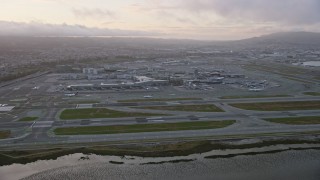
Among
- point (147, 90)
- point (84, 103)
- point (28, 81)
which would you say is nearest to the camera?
point (84, 103)

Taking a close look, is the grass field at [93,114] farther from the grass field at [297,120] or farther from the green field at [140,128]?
the grass field at [297,120]

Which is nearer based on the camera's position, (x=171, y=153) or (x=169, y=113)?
(x=171, y=153)

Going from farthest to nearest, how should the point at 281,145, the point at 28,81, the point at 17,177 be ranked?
the point at 28,81 < the point at 281,145 < the point at 17,177

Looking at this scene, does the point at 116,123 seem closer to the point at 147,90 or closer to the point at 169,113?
the point at 169,113

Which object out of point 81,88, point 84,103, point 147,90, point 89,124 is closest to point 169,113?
point 89,124

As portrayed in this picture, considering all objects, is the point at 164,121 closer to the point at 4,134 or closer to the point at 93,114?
the point at 93,114
